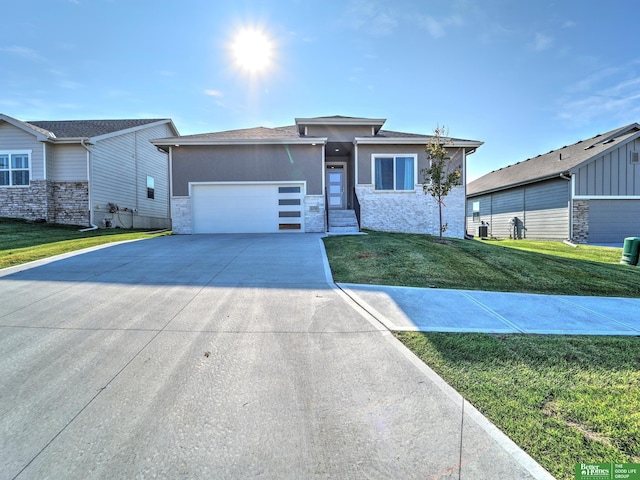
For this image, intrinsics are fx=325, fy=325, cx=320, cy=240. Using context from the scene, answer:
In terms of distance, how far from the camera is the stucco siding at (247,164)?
14258mm

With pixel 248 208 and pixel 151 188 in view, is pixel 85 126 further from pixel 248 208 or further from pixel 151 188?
pixel 248 208

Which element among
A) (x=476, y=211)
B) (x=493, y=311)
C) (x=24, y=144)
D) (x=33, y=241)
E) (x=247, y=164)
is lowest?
(x=493, y=311)

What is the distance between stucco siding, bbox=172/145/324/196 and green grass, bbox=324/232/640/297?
17.7 feet

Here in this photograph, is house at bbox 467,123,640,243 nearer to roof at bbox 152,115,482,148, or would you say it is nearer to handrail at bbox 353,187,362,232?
roof at bbox 152,115,482,148

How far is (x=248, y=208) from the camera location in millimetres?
14320

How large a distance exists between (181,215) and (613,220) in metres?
21.5

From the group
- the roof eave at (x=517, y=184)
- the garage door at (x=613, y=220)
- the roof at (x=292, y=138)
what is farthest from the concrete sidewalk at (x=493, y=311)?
the roof eave at (x=517, y=184)

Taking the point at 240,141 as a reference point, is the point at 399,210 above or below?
below

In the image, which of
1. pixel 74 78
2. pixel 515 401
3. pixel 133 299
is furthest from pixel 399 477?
pixel 74 78

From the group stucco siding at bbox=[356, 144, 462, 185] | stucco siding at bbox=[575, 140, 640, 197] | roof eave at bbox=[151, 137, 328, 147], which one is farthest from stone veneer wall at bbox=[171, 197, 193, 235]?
stucco siding at bbox=[575, 140, 640, 197]

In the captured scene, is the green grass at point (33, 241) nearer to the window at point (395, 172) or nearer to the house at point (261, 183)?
the house at point (261, 183)

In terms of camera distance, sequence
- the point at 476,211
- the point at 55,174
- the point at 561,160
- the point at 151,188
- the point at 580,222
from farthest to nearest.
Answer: the point at 476,211 → the point at 151,188 → the point at 561,160 → the point at 580,222 → the point at 55,174

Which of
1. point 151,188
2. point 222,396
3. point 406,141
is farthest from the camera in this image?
point 151,188

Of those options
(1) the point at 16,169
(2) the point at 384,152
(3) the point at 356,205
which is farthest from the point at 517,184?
(1) the point at 16,169
